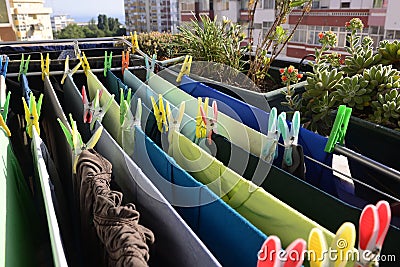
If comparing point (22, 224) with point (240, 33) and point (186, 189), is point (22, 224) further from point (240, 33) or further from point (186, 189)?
point (240, 33)

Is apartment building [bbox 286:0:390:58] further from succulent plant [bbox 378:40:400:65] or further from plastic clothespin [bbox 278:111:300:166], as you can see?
A: plastic clothespin [bbox 278:111:300:166]

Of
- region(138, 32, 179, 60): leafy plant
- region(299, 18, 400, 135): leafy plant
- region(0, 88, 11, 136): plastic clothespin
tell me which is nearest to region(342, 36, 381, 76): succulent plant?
region(299, 18, 400, 135): leafy plant

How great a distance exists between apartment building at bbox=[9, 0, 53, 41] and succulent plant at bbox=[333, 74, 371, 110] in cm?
1835

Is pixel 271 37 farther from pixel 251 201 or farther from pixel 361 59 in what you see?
pixel 251 201

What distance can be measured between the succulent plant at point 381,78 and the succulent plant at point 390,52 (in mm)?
155

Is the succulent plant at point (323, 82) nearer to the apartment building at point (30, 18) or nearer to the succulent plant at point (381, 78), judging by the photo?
the succulent plant at point (381, 78)

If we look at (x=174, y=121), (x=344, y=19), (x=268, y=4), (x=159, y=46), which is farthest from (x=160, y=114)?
(x=268, y=4)

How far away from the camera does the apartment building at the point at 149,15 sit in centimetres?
3400

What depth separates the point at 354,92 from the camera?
95 centimetres

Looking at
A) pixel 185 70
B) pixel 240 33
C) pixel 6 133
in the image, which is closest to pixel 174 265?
pixel 6 133

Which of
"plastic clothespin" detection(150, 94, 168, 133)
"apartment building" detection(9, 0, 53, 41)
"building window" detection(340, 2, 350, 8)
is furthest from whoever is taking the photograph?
"apartment building" detection(9, 0, 53, 41)

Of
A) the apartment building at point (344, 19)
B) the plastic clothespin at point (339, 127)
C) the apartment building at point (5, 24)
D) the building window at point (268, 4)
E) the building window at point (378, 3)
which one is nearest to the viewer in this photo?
the plastic clothespin at point (339, 127)

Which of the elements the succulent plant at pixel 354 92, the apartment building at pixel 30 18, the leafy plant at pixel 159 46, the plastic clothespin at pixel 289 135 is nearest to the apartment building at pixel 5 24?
the leafy plant at pixel 159 46

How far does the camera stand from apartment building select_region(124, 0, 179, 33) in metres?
34.0
